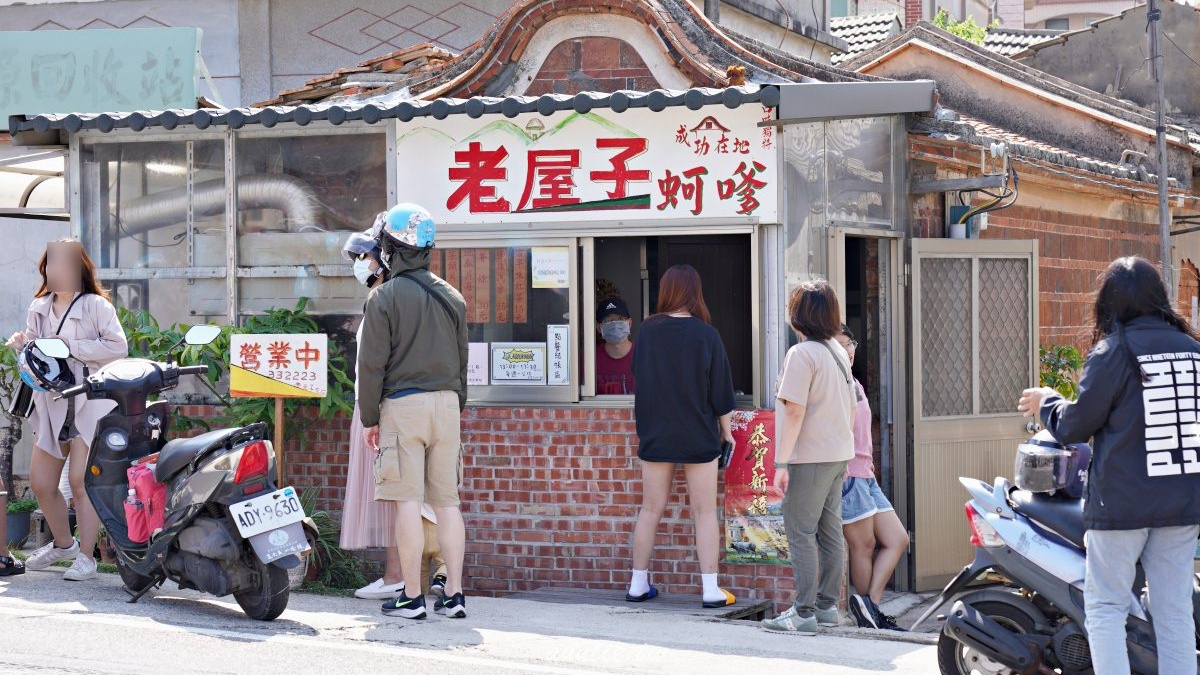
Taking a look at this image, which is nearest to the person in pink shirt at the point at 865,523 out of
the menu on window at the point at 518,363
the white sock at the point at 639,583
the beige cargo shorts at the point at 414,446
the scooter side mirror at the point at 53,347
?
the white sock at the point at 639,583

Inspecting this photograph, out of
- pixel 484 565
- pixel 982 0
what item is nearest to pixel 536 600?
pixel 484 565

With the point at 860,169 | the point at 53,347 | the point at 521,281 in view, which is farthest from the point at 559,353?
the point at 53,347

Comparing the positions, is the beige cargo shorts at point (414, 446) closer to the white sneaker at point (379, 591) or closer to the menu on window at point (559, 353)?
the white sneaker at point (379, 591)

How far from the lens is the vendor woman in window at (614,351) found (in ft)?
31.0

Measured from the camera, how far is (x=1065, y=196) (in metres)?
12.4

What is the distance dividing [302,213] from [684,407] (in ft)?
10.2

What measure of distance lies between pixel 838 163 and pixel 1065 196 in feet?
13.5

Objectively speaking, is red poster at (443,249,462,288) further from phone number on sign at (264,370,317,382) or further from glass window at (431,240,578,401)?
phone number on sign at (264,370,317,382)

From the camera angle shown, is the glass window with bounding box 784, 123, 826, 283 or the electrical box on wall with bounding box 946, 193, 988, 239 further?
the electrical box on wall with bounding box 946, 193, 988, 239

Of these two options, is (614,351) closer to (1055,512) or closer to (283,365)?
(283,365)

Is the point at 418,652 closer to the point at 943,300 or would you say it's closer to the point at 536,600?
the point at 536,600

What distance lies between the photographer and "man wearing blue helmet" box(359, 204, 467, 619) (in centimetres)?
732

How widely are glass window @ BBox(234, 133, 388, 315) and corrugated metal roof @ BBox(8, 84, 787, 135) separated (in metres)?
0.35

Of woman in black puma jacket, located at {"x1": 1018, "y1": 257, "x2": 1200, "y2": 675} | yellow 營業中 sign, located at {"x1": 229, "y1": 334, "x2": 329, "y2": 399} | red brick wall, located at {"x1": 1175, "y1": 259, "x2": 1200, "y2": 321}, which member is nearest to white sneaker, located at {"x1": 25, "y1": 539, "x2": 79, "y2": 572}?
yellow 營業中 sign, located at {"x1": 229, "y1": 334, "x2": 329, "y2": 399}
